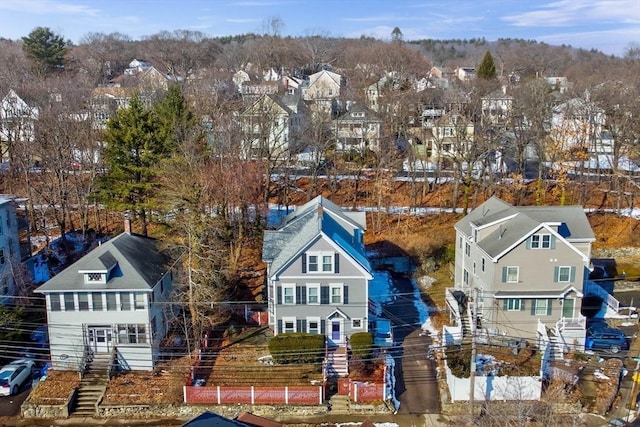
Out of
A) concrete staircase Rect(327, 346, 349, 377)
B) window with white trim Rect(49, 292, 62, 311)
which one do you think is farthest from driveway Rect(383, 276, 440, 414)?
window with white trim Rect(49, 292, 62, 311)

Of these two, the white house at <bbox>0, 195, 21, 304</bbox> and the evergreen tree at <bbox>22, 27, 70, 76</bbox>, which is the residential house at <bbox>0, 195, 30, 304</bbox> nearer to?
the white house at <bbox>0, 195, 21, 304</bbox>

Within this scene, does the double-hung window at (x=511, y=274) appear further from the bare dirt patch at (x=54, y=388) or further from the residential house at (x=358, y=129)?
the residential house at (x=358, y=129)

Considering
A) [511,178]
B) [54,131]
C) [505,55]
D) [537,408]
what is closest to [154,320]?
[537,408]

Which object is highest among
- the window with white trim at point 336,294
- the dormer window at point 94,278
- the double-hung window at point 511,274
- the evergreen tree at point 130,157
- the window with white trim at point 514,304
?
the evergreen tree at point 130,157

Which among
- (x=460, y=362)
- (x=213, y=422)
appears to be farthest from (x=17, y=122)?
(x=213, y=422)

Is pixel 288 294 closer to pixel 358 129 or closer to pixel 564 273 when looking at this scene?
pixel 564 273

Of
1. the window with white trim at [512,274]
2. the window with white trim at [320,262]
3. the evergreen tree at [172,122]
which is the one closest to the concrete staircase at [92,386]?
the window with white trim at [320,262]
